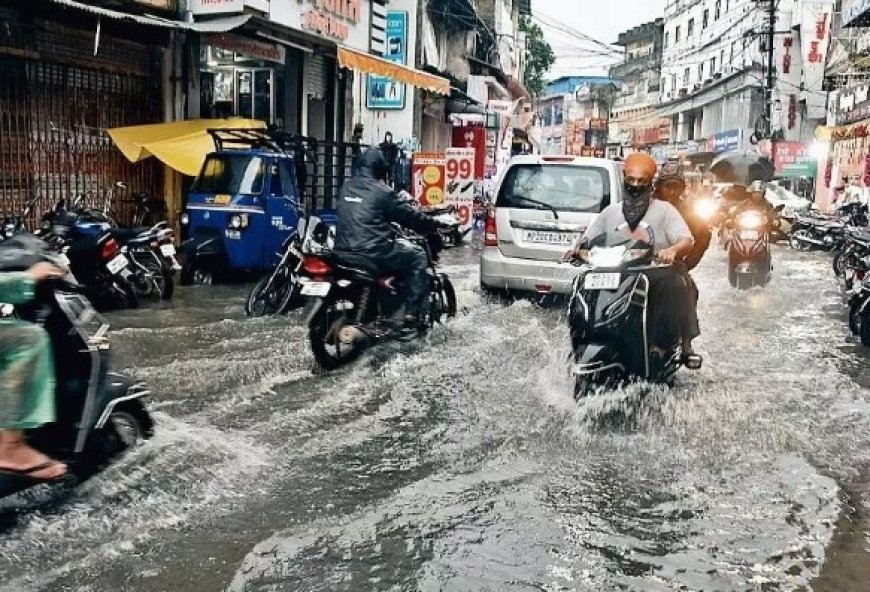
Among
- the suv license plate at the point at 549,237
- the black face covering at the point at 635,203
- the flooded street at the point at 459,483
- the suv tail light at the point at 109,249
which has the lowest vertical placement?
the flooded street at the point at 459,483

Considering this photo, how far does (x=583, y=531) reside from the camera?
391cm

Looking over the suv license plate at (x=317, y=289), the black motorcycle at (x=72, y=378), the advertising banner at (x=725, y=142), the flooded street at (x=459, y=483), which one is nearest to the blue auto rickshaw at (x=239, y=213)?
the flooded street at (x=459, y=483)

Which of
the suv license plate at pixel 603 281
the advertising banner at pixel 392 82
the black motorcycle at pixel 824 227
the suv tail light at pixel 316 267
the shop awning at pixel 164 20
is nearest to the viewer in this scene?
the suv license plate at pixel 603 281

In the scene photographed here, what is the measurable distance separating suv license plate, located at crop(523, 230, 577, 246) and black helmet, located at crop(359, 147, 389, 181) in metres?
2.71

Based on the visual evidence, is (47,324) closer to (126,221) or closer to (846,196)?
(126,221)

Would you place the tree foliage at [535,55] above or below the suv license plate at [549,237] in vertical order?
above

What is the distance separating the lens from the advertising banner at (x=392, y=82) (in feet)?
72.1

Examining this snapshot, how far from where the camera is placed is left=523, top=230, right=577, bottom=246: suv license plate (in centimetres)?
939

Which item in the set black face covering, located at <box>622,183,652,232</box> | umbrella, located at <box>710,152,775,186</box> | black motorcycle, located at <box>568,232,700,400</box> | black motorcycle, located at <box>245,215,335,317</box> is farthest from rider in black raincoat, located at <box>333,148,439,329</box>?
umbrella, located at <box>710,152,775,186</box>

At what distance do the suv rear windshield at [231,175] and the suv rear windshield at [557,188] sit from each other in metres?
3.28

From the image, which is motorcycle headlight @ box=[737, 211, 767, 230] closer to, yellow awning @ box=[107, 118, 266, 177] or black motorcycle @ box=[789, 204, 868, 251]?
black motorcycle @ box=[789, 204, 868, 251]

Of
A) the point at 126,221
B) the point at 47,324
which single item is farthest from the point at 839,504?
the point at 126,221

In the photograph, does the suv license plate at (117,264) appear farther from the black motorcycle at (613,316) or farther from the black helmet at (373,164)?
the black motorcycle at (613,316)

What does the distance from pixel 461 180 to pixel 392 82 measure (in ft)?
15.8
